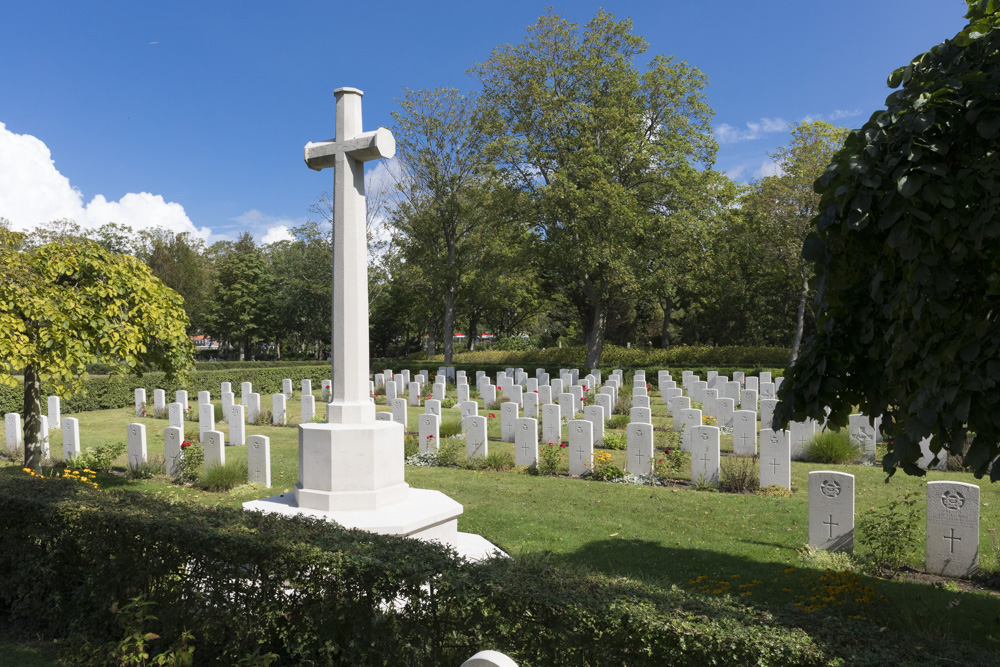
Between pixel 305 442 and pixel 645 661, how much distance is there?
373 centimetres

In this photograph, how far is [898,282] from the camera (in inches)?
141

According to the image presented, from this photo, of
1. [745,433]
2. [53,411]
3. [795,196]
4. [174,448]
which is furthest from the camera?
[795,196]

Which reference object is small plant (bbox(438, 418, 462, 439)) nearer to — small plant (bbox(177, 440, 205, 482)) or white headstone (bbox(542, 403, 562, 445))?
white headstone (bbox(542, 403, 562, 445))

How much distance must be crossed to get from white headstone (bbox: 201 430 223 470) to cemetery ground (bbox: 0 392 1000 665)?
0.33 m

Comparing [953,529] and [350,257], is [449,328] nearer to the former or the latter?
[350,257]

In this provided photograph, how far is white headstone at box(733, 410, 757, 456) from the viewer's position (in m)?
11.2

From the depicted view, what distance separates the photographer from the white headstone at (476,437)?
11.1 metres

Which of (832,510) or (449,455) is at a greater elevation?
(832,510)

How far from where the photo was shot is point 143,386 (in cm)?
2105

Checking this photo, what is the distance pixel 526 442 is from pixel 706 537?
4277mm

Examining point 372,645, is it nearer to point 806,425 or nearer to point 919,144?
point 919,144

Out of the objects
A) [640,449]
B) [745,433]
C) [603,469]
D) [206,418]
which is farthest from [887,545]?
[206,418]

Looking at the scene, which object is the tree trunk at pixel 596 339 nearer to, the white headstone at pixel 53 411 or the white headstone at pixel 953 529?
the white headstone at pixel 53 411

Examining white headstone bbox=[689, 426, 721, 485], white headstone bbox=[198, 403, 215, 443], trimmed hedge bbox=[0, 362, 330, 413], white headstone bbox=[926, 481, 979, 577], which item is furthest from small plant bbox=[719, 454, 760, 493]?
trimmed hedge bbox=[0, 362, 330, 413]
